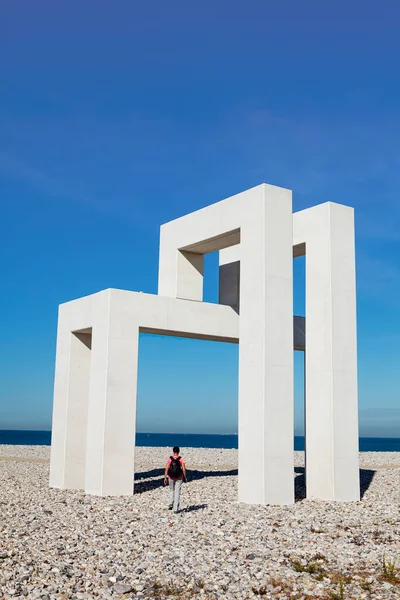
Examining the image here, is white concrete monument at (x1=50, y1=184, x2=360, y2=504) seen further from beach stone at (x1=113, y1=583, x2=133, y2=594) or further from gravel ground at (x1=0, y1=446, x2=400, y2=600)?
beach stone at (x1=113, y1=583, x2=133, y2=594)

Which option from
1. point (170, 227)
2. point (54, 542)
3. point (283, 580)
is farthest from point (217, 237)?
point (283, 580)

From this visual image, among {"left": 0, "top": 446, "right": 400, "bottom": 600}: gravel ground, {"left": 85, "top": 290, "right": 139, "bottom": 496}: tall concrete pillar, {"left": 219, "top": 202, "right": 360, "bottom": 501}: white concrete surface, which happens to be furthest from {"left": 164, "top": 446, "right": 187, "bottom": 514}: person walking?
{"left": 219, "top": 202, "right": 360, "bottom": 501}: white concrete surface

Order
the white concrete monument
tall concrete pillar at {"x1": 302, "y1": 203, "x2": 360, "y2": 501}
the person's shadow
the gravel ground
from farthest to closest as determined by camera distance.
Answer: the person's shadow < tall concrete pillar at {"x1": 302, "y1": 203, "x2": 360, "y2": 501} < the white concrete monument < the gravel ground

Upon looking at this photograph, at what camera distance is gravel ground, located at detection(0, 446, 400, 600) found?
25.7 ft

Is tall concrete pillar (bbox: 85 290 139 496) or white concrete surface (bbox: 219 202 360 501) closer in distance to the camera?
white concrete surface (bbox: 219 202 360 501)

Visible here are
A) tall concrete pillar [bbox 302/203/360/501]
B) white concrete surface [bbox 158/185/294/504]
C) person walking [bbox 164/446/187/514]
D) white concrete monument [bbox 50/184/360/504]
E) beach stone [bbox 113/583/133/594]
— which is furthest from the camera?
tall concrete pillar [bbox 302/203/360/501]

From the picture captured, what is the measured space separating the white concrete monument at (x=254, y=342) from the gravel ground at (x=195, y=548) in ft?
3.11

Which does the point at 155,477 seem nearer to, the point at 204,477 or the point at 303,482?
the point at 204,477

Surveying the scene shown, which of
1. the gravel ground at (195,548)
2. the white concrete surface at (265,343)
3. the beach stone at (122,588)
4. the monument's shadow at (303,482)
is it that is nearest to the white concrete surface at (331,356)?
the gravel ground at (195,548)

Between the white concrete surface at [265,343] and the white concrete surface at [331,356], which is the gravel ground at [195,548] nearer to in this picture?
the white concrete surface at [265,343]

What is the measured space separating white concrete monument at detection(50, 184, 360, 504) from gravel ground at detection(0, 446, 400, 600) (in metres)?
0.95

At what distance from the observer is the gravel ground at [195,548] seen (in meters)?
7.82

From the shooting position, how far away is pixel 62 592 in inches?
303

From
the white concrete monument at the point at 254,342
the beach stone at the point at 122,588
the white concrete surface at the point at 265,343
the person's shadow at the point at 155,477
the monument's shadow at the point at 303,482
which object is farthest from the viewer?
the person's shadow at the point at 155,477
